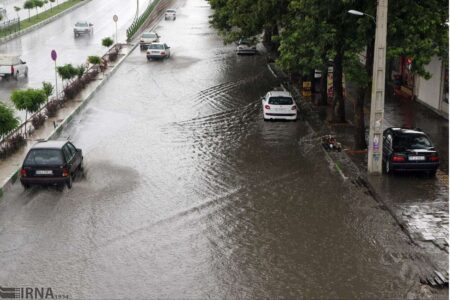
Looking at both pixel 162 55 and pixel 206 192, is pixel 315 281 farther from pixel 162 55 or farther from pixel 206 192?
pixel 162 55

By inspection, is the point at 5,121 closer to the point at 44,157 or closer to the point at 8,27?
the point at 44,157

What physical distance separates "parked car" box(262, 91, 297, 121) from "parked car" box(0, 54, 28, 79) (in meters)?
17.9

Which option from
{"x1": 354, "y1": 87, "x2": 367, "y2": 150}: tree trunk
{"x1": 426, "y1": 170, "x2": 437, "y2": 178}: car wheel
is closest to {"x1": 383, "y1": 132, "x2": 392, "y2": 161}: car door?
{"x1": 426, "y1": 170, "x2": 437, "y2": 178}: car wheel

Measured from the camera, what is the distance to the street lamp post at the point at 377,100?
68.4 feet

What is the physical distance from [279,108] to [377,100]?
856cm

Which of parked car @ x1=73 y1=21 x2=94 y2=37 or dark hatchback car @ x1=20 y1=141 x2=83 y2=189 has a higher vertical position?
parked car @ x1=73 y1=21 x2=94 y2=37

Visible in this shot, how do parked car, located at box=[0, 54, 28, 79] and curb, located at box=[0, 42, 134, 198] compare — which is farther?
parked car, located at box=[0, 54, 28, 79]

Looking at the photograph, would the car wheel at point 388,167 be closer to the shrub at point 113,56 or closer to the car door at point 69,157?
the car door at point 69,157

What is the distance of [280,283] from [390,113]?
742 inches

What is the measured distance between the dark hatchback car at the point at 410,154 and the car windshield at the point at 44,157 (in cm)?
1002

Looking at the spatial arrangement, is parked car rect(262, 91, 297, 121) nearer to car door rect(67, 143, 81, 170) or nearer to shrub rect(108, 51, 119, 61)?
car door rect(67, 143, 81, 170)

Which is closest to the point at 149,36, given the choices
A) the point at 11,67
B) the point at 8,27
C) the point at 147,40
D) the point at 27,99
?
the point at 147,40

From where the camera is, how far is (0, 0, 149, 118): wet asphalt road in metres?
41.6

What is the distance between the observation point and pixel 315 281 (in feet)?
46.7
